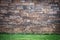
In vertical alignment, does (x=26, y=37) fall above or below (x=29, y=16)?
below

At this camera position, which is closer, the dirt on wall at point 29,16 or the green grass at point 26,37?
the green grass at point 26,37

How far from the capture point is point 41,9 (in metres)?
3.29

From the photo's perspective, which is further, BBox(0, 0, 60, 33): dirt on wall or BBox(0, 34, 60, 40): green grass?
BBox(0, 0, 60, 33): dirt on wall

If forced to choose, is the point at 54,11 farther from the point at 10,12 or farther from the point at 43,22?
the point at 10,12

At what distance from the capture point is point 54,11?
330 centimetres

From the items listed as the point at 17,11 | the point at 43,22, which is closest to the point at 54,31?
the point at 43,22

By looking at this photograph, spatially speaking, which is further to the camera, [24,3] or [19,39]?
[24,3]

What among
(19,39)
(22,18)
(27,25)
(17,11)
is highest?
(17,11)

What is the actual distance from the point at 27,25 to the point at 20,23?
0.21 metres

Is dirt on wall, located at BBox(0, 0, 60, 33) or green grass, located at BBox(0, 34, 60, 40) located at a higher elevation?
dirt on wall, located at BBox(0, 0, 60, 33)

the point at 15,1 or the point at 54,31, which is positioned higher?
the point at 15,1

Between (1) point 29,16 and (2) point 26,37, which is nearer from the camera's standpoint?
(2) point 26,37

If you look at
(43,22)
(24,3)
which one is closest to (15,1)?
(24,3)

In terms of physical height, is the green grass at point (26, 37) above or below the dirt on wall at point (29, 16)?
below
